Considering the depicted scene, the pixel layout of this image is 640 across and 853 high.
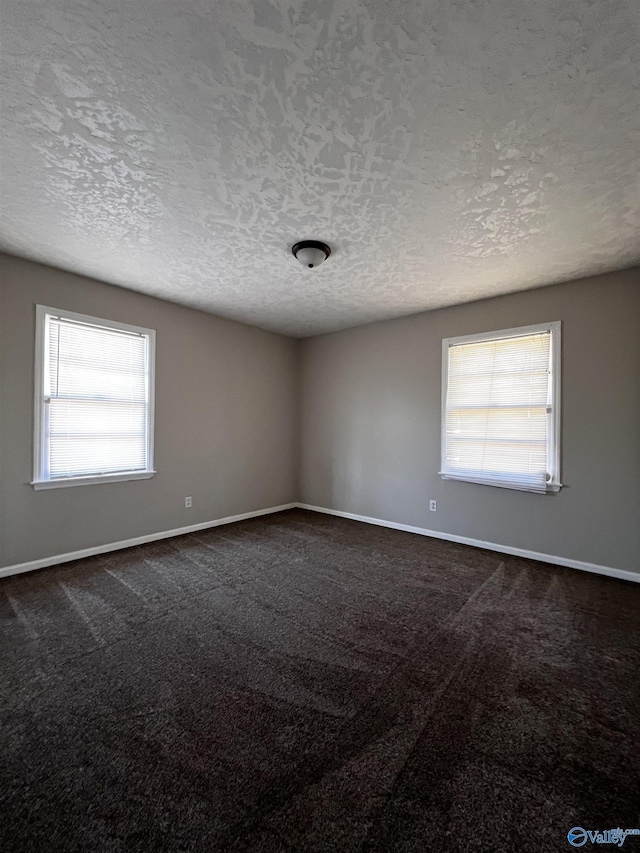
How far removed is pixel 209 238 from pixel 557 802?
142 inches

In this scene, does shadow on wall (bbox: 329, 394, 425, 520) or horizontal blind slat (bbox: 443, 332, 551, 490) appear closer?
horizontal blind slat (bbox: 443, 332, 551, 490)

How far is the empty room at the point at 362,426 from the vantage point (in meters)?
1.28

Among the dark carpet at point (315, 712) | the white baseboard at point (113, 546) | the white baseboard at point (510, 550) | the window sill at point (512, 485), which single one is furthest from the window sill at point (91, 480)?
the window sill at point (512, 485)

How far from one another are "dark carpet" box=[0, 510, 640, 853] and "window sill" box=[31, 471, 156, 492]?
2.57ft

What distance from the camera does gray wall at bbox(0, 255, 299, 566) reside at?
311 cm

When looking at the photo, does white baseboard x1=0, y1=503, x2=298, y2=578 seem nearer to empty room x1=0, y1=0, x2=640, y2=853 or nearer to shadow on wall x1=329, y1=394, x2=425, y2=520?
empty room x1=0, y1=0, x2=640, y2=853

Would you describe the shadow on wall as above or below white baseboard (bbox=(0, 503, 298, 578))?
above

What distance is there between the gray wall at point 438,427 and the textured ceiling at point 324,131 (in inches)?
25.3

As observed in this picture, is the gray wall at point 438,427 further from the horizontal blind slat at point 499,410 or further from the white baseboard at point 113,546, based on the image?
the white baseboard at point 113,546

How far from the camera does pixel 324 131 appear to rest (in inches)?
68.1

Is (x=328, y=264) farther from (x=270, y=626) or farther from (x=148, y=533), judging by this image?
(x=148, y=533)

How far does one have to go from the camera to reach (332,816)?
3.98ft
